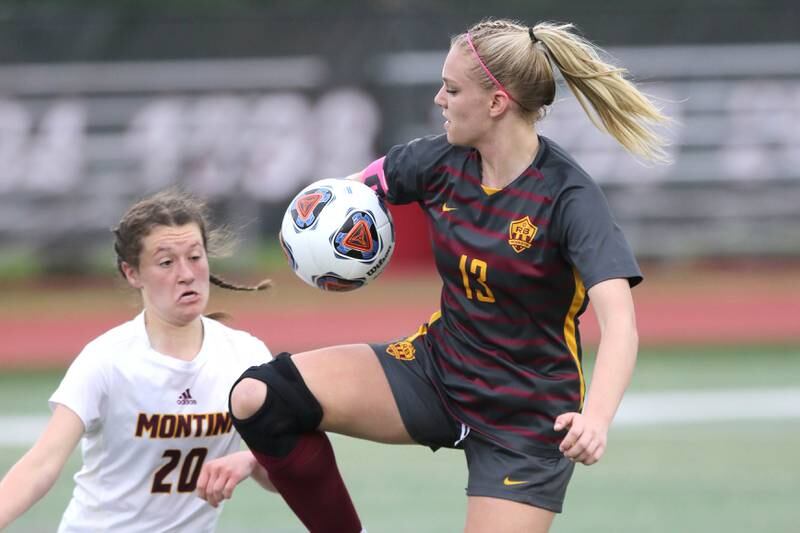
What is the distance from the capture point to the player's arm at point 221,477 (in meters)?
3.45

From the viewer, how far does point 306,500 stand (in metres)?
3.72

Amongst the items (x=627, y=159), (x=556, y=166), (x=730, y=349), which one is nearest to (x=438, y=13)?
(x=627, y=159)

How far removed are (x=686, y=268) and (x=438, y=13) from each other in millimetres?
3336

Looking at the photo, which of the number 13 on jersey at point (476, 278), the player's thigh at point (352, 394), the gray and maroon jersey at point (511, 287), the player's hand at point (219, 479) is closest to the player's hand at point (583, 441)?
the gray and maroon jersey at point (511, 287)

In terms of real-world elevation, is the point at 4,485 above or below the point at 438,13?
below

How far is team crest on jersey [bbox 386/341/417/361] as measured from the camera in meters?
3.89

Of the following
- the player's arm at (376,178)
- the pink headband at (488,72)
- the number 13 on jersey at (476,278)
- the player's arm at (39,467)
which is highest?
the pink headband at (488,72)

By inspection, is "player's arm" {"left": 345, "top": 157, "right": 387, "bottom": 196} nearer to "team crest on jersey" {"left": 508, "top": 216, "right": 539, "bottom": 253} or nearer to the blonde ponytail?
"team crest on jersey" {"left": 508, "top": 216, "right": 539, "bottom": 253}

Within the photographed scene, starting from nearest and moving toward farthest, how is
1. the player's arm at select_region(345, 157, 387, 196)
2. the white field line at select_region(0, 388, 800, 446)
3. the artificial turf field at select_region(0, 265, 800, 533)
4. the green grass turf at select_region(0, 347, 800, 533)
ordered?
the player's arm at select_region(345, 157, 387, 196) < the green grass turf at select_region(0, 347, 800, 533) < the artificial turf field at select_region(0, 265, 800, 533) < the white field line at select_region(0, 388, 800, 446)

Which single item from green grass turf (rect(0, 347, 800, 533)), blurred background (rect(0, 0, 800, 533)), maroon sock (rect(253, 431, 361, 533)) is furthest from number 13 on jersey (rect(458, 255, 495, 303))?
blurred background (rect(0, 0, 800, 533))

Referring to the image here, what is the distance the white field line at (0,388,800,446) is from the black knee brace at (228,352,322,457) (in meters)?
3.46

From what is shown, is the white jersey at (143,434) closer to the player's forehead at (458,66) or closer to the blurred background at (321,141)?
the player's forehead at (458,66)

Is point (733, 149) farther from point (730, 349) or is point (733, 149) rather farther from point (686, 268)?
point (730, 349)

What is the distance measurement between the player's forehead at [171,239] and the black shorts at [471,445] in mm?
630
